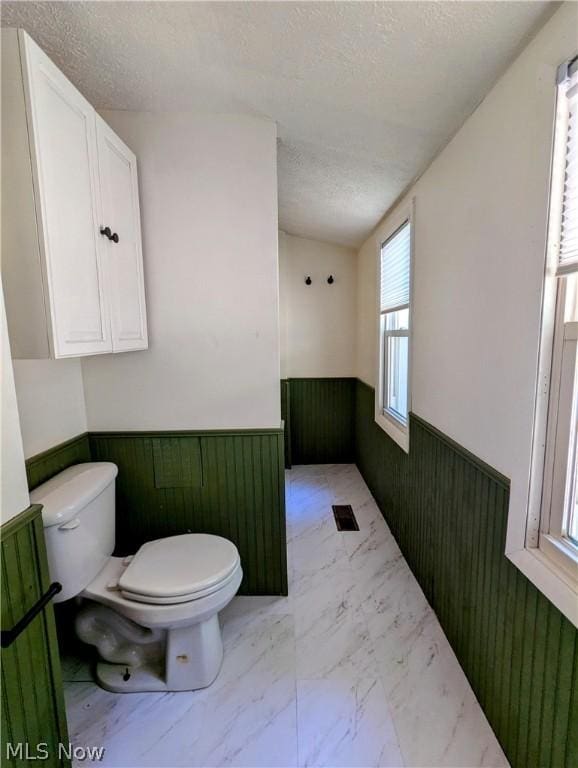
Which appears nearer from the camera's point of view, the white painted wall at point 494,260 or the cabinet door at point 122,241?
the white painted wall at point 494,260

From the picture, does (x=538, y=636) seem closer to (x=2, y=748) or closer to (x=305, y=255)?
(x=2, y=748)

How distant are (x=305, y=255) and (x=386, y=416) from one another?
5.76 feet

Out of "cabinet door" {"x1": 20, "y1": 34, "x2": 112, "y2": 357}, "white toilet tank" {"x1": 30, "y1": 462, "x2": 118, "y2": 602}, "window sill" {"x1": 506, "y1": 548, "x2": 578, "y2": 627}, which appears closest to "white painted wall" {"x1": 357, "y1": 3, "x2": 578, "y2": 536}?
"window sill" {"x1": 506, "y1": 548, "x2": 578, "y2": 627}

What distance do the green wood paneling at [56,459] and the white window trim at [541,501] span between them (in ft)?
5.34

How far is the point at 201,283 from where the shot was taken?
173 centimetres

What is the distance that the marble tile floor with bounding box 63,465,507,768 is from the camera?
120cm

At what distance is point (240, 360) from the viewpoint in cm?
178

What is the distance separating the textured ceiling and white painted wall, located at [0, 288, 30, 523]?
88cm

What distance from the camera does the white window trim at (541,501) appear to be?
3.06ft

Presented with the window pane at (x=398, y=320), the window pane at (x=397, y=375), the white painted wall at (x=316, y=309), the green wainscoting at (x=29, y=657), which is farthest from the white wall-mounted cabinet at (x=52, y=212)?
the white painted wall at (x=316, y=309)

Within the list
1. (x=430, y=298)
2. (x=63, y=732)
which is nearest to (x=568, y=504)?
(x=430, y=298)

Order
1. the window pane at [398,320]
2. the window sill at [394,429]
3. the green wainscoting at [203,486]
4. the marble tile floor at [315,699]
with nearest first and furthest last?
the marble tile floor at [315,699]
the green wainscoting at [203,486]
the window sill at [394,429]
the window pane at [398,320]

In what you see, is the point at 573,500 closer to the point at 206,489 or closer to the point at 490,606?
the point at 490,606

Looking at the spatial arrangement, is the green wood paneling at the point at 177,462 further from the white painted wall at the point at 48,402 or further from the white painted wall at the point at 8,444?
the white painted wall at the point at 8,444
